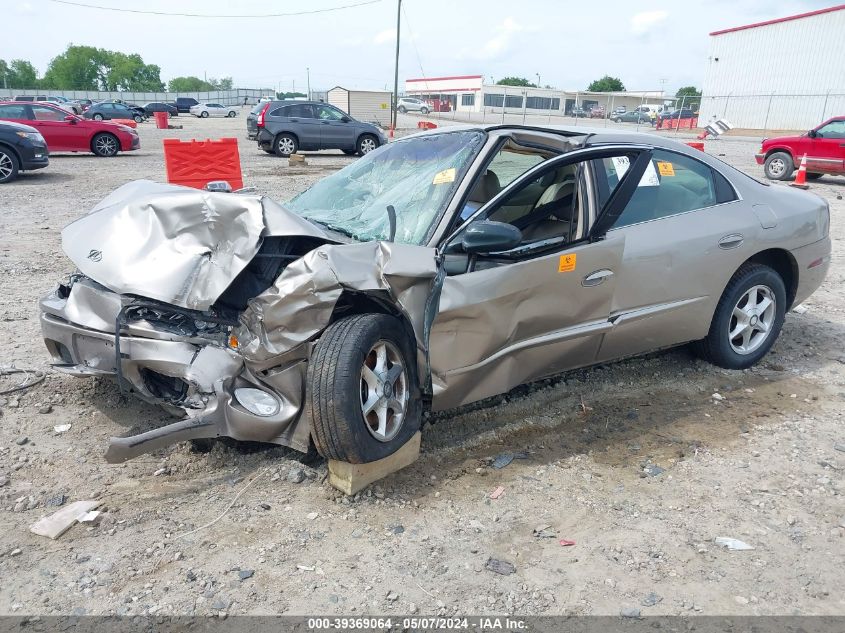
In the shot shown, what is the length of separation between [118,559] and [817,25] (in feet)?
152

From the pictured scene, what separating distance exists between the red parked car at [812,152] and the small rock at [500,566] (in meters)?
16.0

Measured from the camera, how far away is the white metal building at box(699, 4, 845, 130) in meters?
36.8

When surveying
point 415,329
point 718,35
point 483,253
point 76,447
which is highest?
point 718,35

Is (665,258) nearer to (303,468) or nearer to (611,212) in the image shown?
(611,212)

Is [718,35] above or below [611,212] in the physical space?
above

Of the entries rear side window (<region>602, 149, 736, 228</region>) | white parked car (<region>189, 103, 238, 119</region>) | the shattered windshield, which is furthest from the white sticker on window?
white parked car (<region>189, 103, 238, 119</region>)

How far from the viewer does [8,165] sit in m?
13.4

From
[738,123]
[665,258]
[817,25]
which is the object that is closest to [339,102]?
[738,123]

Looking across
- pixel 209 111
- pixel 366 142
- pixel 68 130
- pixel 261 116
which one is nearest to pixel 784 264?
pixel 366 142

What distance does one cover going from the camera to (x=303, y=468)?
11.1ft

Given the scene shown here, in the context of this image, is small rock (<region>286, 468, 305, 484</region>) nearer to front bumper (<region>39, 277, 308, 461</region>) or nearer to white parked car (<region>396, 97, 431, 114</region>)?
front bumper (<region>39, 277, 308, 461</region>)

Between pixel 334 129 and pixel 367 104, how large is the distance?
15.4m

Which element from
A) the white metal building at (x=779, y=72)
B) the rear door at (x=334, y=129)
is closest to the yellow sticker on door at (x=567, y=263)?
the rear door at (x=334, y=129)

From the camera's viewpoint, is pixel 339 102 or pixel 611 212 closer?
pixel 611 212
